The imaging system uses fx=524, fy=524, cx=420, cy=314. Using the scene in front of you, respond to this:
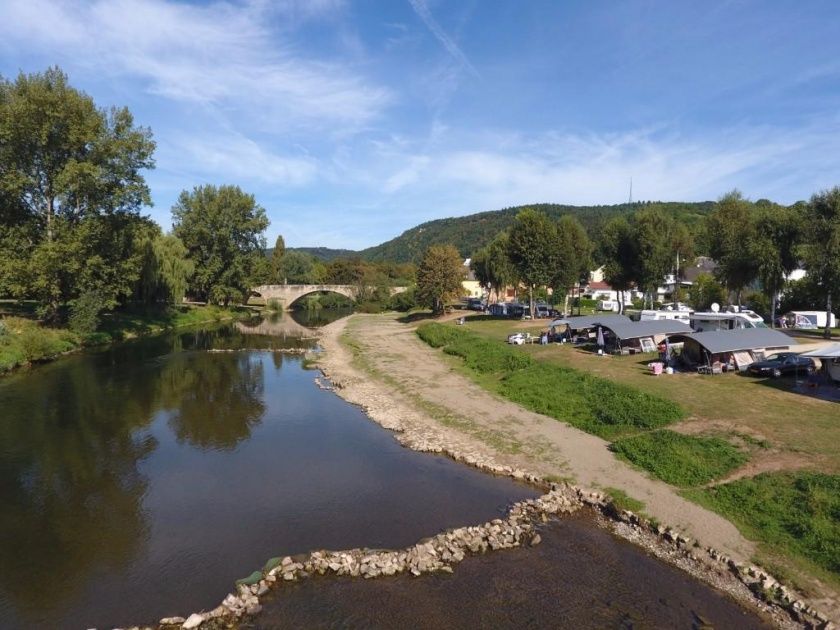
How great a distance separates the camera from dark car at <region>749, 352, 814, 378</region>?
27.8 m

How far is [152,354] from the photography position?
149 feet

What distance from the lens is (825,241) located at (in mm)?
39812

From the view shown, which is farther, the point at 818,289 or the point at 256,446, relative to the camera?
the point at 818,289

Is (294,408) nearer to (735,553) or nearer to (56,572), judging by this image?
(56,572)

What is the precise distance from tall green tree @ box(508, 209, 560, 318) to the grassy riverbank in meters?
43.0

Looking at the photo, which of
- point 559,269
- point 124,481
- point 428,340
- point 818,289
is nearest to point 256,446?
point 124,481

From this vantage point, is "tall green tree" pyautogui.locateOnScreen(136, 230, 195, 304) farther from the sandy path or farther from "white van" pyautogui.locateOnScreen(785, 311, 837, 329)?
"white van" pyautogui.locateOnScreen(785, 311, 837, 329)

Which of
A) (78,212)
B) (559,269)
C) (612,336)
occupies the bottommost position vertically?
(612,336)

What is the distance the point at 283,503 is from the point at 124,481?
6246 millimetres

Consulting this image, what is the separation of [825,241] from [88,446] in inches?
1941

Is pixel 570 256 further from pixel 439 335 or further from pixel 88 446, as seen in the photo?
pixel 88 446

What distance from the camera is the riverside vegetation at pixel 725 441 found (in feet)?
43.7

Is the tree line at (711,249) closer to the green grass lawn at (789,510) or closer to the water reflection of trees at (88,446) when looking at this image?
the green grass lawn at (789,510)

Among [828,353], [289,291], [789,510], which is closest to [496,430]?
[789,510]
